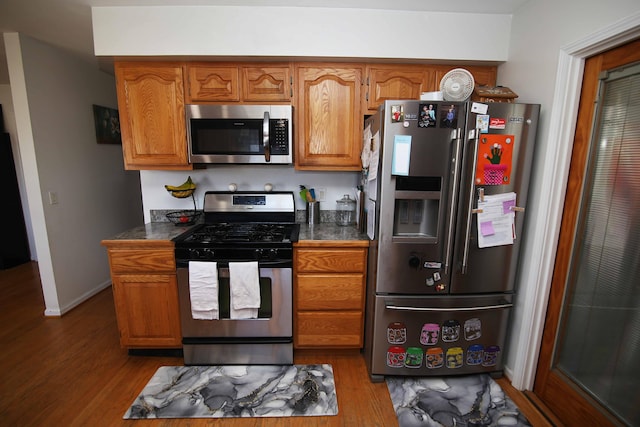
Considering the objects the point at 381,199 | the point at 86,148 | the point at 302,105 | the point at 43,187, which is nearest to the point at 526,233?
the point at 381,199

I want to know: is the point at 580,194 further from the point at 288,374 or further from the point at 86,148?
the point at 86,148

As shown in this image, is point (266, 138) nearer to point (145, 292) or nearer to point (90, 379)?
point (145, 292)

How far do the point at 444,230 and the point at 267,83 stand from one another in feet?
5.38

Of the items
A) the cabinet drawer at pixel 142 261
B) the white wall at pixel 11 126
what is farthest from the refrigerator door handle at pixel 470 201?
the white wall at pixel 11 126

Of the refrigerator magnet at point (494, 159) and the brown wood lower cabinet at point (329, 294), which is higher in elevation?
the refrigerator magnet at point (494, 159)

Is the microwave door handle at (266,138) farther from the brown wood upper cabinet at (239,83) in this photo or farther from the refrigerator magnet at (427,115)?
the refrigerator magnet at (427,115)

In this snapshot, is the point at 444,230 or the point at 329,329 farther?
the point at 329,329

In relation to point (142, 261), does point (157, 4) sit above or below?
above

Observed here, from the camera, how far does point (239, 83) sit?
6.93ft

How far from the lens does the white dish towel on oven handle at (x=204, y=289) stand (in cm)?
187

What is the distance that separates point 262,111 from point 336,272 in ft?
4.29

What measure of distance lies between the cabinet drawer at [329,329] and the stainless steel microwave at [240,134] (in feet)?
3.94

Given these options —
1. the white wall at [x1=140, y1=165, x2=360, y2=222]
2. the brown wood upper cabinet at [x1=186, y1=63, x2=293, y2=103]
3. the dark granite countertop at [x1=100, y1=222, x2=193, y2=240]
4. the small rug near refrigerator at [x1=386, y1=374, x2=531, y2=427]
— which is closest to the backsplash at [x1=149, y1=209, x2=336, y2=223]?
the white wall at [x1=140, y1=165, x2=360, y2=222]

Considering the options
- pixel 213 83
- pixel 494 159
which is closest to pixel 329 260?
pixel 494 159
